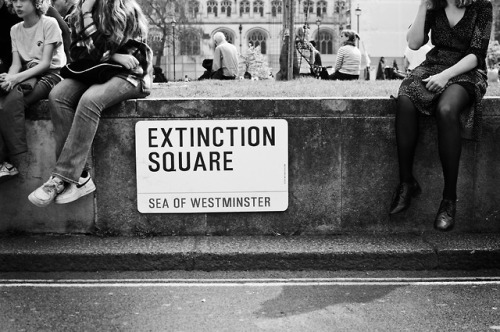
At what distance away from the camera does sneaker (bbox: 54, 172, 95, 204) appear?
565 cm

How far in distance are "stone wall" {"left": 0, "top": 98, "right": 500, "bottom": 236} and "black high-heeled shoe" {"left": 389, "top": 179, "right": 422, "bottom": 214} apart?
0.24 m

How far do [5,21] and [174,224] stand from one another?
2365 millimetres

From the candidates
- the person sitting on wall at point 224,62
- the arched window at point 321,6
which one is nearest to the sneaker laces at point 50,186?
the person sitting on wall at point 224,62

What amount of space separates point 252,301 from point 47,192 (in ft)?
5.90

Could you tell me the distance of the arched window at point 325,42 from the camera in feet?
322

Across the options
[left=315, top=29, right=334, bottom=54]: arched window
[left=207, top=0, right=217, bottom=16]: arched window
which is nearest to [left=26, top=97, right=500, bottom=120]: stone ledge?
[left=315, top=29, right=334, bottom=54]: arched window

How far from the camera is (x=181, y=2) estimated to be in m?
79.0

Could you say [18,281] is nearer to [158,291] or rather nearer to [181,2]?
[158,291]

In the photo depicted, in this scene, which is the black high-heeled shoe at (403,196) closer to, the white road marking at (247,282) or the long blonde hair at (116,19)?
the white road marking at (247,282)

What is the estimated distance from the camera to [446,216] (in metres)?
5.55

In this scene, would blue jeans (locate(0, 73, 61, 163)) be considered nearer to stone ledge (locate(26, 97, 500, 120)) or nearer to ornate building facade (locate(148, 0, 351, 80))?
stone ledge (locate(26, 97, 500, 120))

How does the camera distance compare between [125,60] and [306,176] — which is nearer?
[125,60]

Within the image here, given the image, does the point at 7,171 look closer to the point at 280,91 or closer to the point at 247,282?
the point at 247,282

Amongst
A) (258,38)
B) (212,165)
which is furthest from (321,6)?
(212,165)
